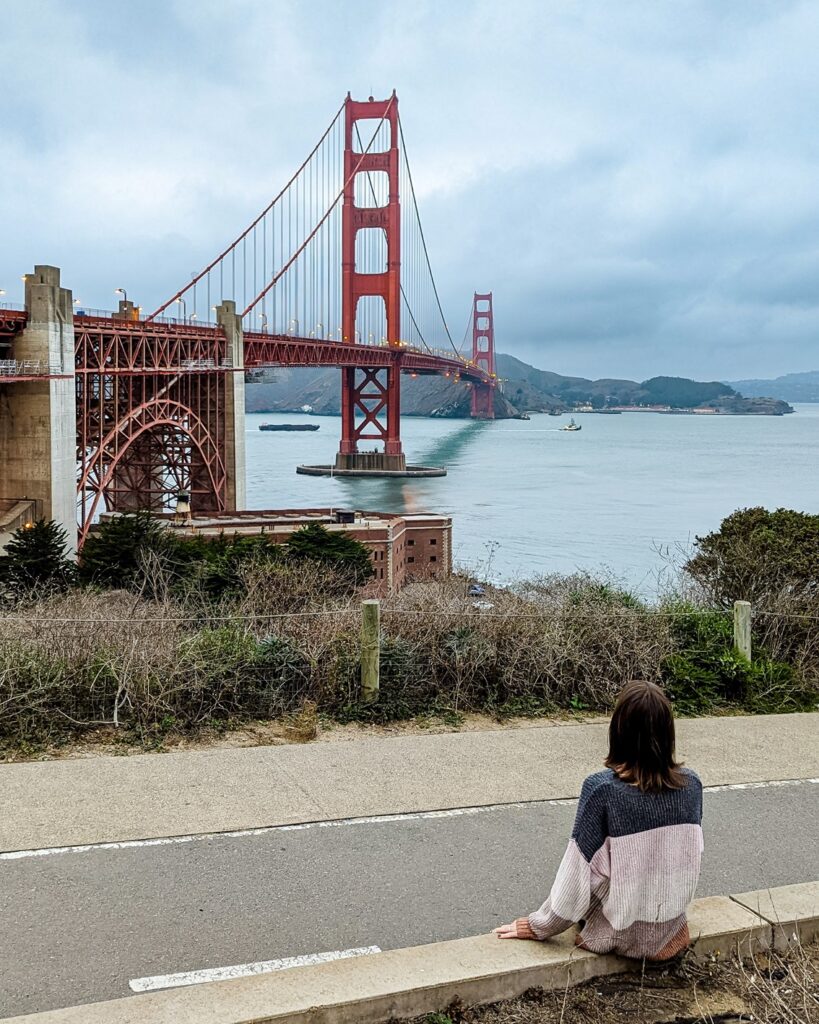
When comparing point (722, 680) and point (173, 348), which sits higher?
point (173, 348)

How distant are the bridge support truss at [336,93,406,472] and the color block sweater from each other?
75561mm

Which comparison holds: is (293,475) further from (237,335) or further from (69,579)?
(69,579)

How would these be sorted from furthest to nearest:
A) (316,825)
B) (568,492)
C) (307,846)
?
(568,492), (316,825), (307,846)

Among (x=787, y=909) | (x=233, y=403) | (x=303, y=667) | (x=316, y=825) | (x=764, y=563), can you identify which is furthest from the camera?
(x=233, y=403)

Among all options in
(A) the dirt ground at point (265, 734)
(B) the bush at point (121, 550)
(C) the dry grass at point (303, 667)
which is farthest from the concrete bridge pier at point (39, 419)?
(A) the dirt ground at point (265, 734)

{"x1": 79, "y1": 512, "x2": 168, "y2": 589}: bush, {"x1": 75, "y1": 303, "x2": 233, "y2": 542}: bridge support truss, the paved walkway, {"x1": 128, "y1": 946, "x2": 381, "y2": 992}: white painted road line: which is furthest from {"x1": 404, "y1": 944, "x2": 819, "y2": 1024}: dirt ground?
{"x1": 75, "y1": 303, "x2": 233, "y2": 542}: bridge support truss

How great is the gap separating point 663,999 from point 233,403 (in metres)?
47.9

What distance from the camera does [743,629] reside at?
7.69 metres

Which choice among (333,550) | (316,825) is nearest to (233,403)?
(333,550)

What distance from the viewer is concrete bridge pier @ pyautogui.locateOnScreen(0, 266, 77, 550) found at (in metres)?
31.9

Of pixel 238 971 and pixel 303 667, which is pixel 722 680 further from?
pixel 238 971

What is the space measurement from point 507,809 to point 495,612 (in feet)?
8.71

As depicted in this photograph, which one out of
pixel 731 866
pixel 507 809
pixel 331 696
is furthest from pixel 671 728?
pixel 331 696

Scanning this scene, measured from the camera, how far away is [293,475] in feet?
282
